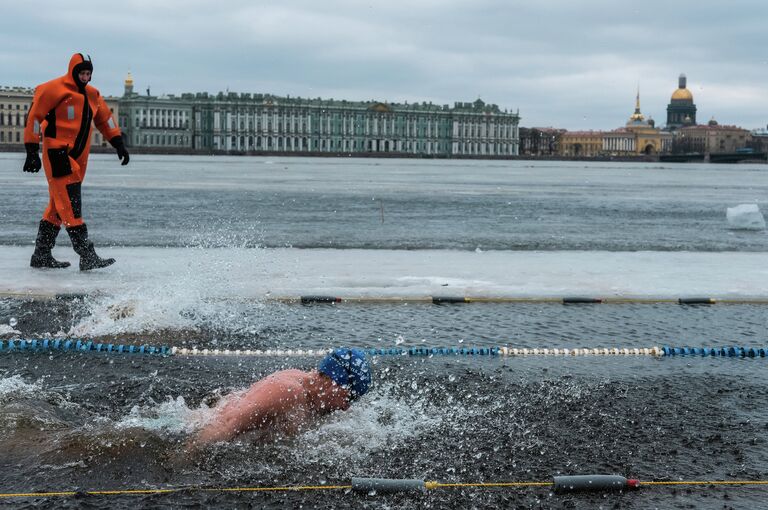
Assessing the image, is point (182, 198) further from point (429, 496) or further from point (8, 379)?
point (429, 496)

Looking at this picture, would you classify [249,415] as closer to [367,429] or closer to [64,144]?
[367,429]

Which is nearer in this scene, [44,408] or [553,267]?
[44,408]

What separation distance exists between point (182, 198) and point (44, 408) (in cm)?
2698

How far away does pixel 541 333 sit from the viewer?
8219 mm

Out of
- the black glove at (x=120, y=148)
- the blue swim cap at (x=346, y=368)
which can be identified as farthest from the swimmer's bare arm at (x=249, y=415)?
the black glove at (x=120, y=148)

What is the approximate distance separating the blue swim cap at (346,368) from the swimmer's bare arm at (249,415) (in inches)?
11.0

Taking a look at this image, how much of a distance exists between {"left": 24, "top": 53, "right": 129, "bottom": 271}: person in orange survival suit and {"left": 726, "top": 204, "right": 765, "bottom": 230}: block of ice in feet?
49.3

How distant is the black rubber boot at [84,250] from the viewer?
10.8m

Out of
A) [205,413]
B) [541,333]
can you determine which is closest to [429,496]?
[205,413]

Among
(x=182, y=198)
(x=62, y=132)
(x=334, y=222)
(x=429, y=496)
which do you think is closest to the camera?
(x=429, y=496)

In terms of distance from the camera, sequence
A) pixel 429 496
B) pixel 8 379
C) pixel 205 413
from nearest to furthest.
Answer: pixel 429 496, pixel 205 413, pixel 8 379

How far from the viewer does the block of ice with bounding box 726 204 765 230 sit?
2105cm

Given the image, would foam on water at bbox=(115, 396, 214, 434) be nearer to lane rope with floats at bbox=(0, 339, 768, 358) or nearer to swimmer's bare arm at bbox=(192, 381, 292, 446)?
swimmer's bare arm at bbox=(192, 381, 292, 446)

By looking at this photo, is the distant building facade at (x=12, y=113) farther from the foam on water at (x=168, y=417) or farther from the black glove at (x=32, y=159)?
the foam on water at (x=168, y=417)
